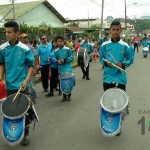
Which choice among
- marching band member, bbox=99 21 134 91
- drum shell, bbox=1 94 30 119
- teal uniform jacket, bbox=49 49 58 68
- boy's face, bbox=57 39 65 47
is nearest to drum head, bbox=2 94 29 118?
drum shell, bbox=1 94 30 119

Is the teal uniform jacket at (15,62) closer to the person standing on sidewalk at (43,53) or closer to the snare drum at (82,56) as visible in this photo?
the person standing on sidewalk at (43,53)

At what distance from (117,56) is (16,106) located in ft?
6.09

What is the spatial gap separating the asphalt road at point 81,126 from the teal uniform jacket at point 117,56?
0.96m

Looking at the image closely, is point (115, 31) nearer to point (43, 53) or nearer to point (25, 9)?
point (43, 53)

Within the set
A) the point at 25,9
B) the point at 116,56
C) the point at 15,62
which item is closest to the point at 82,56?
the point at 116,56

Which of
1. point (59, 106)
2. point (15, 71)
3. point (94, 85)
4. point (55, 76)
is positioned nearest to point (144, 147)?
point (15, 71)

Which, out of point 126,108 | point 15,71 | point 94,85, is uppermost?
point 15,71

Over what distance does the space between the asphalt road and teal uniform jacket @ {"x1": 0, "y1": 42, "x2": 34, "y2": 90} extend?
3.26 ft

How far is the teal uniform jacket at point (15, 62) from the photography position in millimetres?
5309

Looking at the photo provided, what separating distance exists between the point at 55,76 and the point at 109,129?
485 centimetres

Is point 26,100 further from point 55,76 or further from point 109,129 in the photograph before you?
point 55,76

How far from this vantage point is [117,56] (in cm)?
570

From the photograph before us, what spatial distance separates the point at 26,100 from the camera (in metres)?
5.01

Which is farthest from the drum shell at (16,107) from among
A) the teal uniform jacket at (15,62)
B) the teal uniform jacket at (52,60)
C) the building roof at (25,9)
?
the building roof at (25,9)
